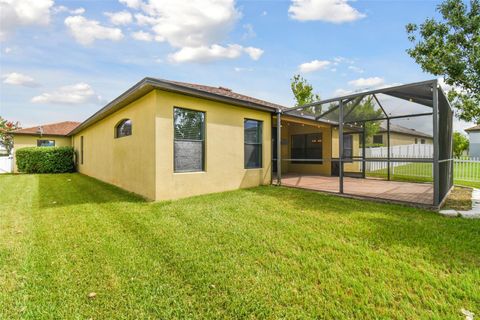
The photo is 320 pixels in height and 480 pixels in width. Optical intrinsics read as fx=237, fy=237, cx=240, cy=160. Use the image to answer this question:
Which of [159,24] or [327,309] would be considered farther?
[159,24]

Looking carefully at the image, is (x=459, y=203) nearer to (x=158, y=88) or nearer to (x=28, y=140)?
(x=158, y=88)

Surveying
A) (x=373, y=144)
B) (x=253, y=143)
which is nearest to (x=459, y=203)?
(x=253, y=143)

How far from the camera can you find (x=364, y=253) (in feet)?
10.7

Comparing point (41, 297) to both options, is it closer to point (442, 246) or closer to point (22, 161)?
point (442, 246)

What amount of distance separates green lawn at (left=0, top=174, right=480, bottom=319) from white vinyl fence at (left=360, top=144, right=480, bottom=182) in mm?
7310

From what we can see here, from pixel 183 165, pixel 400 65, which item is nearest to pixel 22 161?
pixel 183 165

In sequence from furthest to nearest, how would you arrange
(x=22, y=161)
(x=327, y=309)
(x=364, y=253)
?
(x=22, y=161) → (x=364, y=253) → (x=327, y=309)

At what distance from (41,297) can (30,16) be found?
8905mm

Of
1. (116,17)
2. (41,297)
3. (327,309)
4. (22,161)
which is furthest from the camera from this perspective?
(22,161)

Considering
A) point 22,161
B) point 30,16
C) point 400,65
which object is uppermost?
point 30,16

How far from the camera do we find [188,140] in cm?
694

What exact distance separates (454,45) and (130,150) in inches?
423

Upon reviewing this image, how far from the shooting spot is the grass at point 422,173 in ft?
34.9

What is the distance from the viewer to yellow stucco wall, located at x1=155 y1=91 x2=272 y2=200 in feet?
20.9
